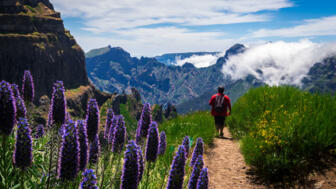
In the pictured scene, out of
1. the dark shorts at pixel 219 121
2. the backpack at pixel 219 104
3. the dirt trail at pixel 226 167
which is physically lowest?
the dirt trail at pixel 226 167

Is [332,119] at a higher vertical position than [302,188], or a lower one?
higher

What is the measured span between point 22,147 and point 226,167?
839 centimetres

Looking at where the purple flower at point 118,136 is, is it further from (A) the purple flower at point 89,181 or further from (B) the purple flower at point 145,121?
(A) the purple flower at point 89,181

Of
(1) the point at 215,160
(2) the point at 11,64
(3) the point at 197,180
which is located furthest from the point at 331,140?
(2) the point at 11,64

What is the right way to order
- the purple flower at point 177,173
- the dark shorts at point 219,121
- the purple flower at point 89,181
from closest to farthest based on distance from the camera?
the purple flower at point 89,181 < the purple flower at point 177,173 < the dark shorts at point 219,121

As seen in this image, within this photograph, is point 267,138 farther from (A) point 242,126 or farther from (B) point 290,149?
(A) point 242,126

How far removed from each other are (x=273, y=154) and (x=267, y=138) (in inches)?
22.0

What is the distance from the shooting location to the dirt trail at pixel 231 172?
276 inches

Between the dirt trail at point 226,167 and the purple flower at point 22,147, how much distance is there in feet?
20.9

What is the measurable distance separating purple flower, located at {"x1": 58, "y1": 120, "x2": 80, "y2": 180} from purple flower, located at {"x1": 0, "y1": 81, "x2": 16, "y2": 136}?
717mm

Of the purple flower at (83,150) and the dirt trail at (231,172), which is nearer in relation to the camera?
the purple flower at (83,150)

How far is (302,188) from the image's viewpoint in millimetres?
7051

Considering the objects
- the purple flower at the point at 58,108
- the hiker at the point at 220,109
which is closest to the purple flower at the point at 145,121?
the purple flower at the point at 58,108

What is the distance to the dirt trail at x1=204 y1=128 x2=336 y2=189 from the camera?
276 inches
